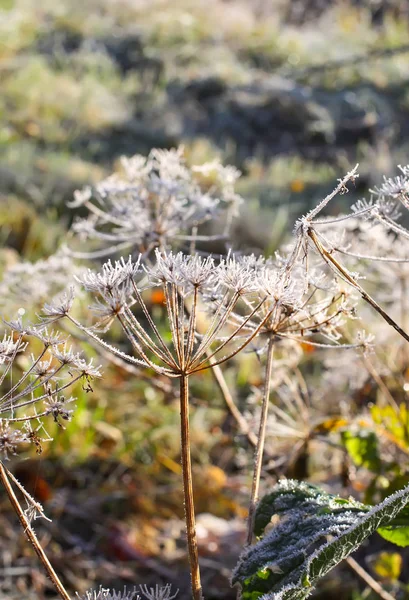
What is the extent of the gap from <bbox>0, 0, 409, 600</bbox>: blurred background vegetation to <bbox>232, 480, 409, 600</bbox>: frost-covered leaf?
3.03 feet

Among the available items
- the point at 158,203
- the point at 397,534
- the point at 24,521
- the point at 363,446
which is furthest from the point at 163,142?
the point at 24,521

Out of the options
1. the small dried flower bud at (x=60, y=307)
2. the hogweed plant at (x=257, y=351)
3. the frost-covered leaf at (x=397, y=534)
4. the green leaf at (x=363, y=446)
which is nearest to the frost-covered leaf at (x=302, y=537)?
the hogweed plant at (x=257, y=351)

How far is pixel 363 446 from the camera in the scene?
1.87 metres

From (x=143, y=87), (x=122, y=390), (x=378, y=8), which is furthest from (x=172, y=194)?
(x=378, y=8)

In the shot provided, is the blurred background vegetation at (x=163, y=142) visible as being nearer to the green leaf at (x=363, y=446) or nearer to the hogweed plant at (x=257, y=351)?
the green leaf at (x=363, y=446)

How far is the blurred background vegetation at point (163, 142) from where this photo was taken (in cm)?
323

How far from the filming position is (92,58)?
44.3ft

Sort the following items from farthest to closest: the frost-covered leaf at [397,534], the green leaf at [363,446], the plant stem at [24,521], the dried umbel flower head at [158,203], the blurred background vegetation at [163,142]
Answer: the blurred background vegetation at [163,142] < the green leaf at [363,446] < the dried umbel flower head at [158,203] < the frost-covered leaf at [397,534] < the plant stem at [24,521]

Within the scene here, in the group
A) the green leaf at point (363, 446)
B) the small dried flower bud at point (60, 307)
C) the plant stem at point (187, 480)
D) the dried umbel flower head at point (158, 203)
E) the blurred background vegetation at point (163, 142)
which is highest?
the blurred background vegetation at point (163, 142)

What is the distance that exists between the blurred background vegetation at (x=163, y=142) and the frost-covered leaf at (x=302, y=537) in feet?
3.03

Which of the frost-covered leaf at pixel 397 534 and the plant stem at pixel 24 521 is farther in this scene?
the frost-covered leaf at pixel 397 534

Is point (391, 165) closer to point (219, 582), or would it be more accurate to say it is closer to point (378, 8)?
point (219, 582)

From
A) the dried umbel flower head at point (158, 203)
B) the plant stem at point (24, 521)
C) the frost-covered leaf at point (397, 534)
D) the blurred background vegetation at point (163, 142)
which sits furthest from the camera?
the blurred background vegetation at point (163, 142)

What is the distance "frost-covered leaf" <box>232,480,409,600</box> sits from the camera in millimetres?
948
